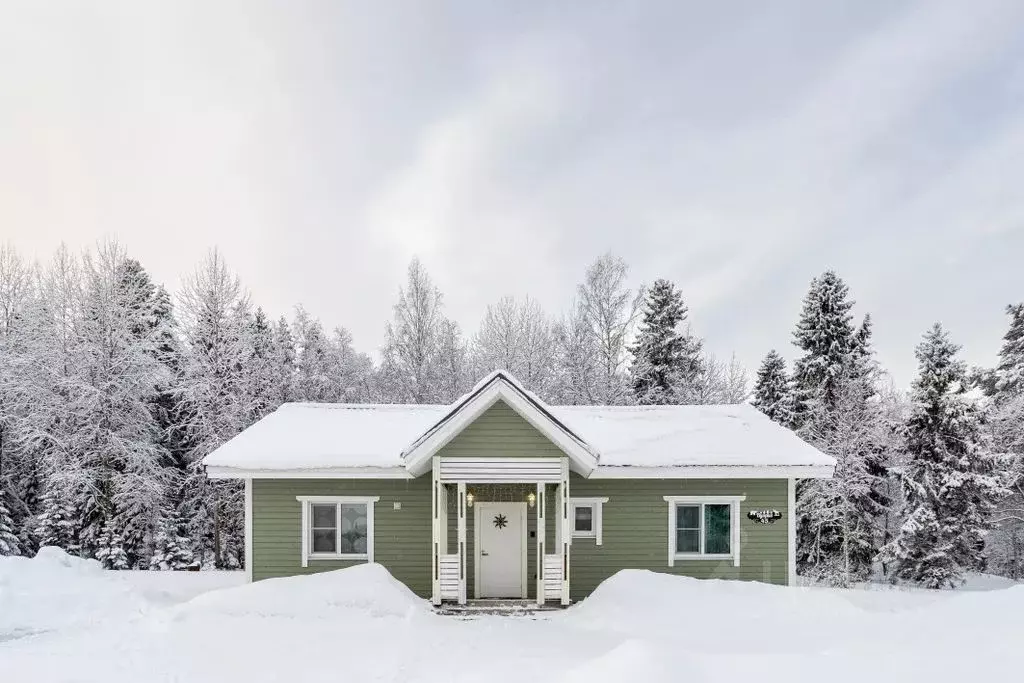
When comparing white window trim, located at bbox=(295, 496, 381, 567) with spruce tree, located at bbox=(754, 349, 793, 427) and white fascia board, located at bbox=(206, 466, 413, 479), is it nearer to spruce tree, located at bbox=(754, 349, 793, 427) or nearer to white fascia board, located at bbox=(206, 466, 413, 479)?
white fascia board, located at bbox=(206, 466, 413, 479)

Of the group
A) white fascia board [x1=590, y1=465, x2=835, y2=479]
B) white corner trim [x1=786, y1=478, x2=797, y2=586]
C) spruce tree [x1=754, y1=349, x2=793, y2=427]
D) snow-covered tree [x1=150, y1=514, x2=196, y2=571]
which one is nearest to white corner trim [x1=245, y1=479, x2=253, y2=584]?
white fascia board [x1=590, y1=465, x2=835, y2=479]

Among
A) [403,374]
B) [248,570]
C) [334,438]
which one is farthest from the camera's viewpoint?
[403,374]

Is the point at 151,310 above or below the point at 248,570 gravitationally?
above

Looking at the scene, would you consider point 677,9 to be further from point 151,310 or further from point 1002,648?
point 151,310

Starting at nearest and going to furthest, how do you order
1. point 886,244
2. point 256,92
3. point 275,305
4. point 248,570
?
point 248,570
point 256,92
point 886,244
point 275,305

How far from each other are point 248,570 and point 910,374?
861 inches

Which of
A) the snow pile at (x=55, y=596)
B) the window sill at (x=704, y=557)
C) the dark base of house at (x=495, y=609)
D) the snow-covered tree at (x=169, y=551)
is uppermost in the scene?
the window sill at (x=704, y=557)

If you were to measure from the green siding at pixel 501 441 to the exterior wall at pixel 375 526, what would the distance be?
1677mm

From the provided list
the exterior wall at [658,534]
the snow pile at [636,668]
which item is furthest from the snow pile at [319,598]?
the snow pile at [636,668]

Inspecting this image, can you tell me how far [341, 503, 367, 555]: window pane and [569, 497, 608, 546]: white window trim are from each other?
4.48 meters

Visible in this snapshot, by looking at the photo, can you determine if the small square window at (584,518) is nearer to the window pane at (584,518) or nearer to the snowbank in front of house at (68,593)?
the window pane at (584,518)

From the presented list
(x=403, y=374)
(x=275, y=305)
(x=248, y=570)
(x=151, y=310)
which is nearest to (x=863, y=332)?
(x=403, y=374)

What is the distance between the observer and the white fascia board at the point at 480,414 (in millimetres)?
11219

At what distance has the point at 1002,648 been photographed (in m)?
5.85
